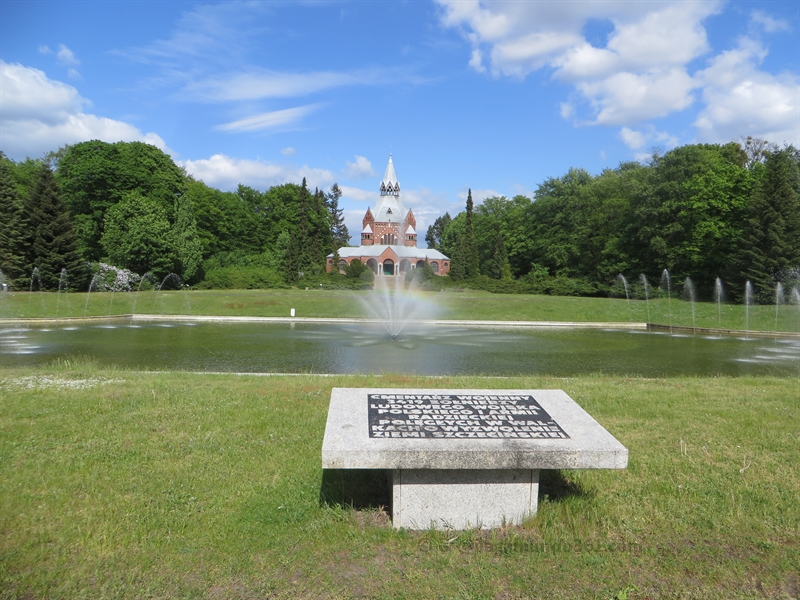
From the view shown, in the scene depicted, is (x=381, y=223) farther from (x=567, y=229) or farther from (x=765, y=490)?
(x=765, y=490)

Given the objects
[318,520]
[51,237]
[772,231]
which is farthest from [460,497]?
[51,237]

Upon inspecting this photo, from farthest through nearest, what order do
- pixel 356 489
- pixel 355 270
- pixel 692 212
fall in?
pixel 355 270, pixel 692 212, pixel 356 489

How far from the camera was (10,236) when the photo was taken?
115 feet

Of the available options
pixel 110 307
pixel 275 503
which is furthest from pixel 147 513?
pixel 110 307

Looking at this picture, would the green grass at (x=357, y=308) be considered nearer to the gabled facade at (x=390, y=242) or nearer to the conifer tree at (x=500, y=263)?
the conifer tree at (x=500, y=263)

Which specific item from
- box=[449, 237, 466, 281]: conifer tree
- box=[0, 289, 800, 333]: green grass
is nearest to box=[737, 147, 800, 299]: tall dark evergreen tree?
box=[0, 289, 800, 333]: green grass

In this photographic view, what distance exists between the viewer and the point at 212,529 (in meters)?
4.06

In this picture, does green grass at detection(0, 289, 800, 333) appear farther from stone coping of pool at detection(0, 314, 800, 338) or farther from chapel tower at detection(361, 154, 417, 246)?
chapel tower at detection(361, 154, 417, 246)

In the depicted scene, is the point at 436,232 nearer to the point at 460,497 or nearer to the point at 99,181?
the point at 99,181

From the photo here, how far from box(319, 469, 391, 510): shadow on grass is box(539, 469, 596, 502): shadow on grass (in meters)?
1.37

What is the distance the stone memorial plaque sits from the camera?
4.34 meters

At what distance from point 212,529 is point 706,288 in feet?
138

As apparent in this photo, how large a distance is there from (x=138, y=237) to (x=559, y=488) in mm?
40900

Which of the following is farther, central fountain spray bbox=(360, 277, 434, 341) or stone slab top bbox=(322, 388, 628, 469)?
central fountain spray bbox=(360, 277, 434, 341)
